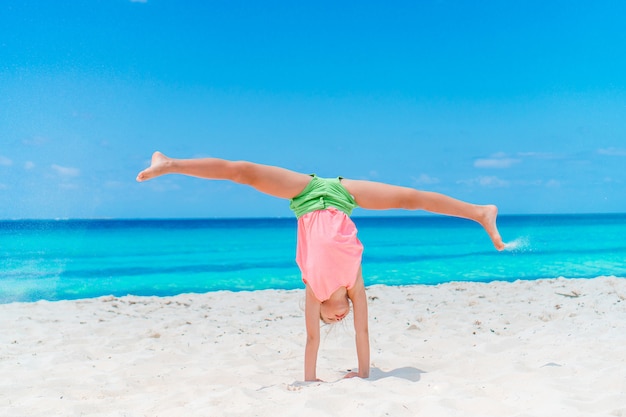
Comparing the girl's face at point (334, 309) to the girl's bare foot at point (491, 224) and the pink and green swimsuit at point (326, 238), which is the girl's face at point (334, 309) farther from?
the girl's bare foot at point (491, 224)

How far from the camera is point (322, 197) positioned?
13.4 feet

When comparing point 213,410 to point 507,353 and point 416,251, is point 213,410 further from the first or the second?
point 416,251

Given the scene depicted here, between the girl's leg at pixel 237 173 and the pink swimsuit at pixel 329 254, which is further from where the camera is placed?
the pink swimsuit at pixel 329 254

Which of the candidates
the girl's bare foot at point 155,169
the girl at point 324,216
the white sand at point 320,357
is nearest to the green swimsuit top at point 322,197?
the girl at point 324,216

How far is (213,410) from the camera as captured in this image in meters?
3.35

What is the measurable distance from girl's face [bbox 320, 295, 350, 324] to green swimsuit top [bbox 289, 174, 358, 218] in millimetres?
609

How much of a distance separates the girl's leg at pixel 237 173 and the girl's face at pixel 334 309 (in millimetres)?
767

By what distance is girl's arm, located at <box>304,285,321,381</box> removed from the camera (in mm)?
3976

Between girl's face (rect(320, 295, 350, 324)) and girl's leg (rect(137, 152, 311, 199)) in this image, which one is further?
girl's face (rect(320, 295, 350, 324))

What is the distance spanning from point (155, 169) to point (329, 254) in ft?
3.95

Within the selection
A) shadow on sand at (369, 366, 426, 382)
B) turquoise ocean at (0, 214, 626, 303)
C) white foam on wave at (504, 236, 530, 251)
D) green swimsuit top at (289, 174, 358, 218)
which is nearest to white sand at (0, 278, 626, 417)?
shadow on sand at (369, 366, 426, 382)

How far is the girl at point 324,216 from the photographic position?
149 inches

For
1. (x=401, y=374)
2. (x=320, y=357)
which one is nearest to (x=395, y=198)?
(x=401, y=374)

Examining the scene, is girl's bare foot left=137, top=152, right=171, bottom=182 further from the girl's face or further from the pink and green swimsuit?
the girl's face
